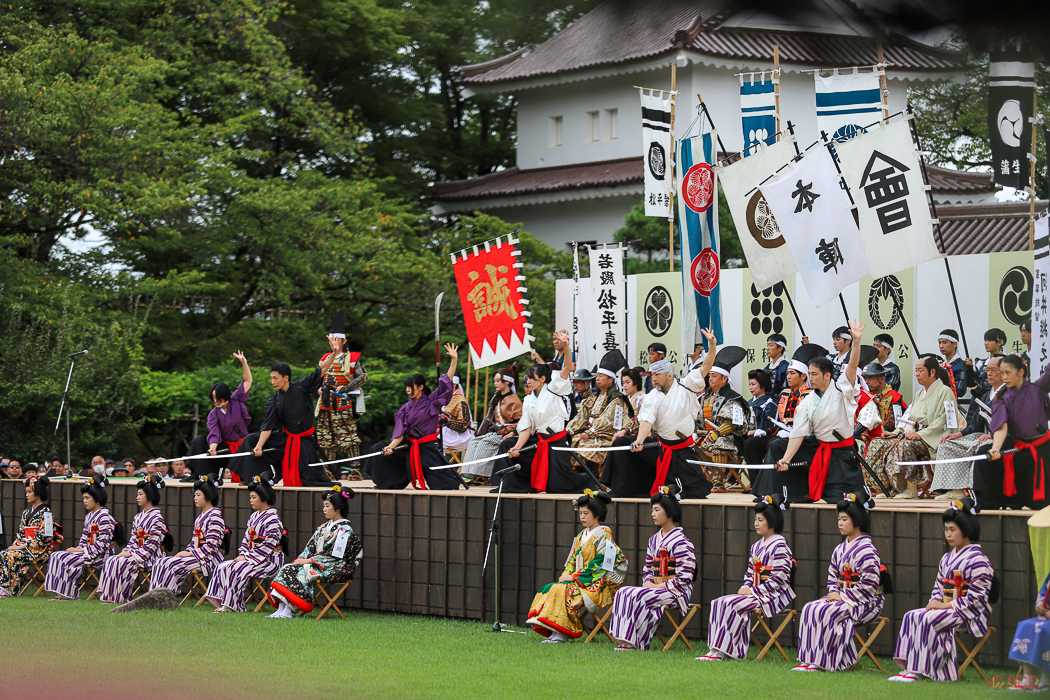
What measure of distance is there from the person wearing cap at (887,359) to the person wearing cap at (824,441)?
280 centimetres

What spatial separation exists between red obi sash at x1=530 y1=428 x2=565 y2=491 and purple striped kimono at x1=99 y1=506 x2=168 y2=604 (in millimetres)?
3534

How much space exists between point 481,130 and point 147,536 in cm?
620

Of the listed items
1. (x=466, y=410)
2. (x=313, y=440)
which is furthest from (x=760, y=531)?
(x=466, y=410)

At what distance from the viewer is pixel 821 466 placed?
26.7 feet

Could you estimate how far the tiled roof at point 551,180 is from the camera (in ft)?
60.1

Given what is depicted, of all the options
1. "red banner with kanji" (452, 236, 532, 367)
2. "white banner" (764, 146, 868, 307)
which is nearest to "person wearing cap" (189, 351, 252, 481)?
"red banner with kanji" (452, 236, 532, 367)

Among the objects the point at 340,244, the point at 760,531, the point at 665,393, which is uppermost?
the point at 340,244

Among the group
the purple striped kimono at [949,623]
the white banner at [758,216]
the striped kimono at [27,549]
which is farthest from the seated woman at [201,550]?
the purple striped kimono at [949,623]

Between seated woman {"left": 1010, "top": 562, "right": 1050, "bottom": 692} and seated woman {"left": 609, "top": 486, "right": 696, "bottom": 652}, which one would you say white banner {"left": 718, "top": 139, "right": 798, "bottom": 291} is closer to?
seated woman {"left": 609, "top": 486, "right": 696, "bottom": 652}

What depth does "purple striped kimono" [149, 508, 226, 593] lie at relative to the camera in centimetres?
1004

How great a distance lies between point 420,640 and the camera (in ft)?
26.3

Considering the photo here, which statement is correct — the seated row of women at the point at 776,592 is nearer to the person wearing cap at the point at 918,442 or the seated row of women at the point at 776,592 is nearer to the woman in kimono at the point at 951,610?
the woman in kimono at the point at 951,610

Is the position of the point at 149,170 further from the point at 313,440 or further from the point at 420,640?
the point at 420,640

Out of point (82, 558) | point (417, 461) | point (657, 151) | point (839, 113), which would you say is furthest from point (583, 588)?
point (657, 151)
